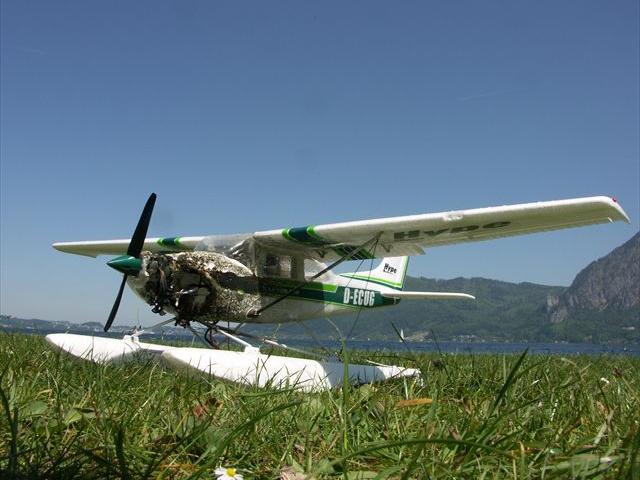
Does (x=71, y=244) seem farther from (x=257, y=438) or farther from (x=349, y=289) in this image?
(x=257, y=438)

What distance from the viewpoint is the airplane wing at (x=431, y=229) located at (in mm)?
6977

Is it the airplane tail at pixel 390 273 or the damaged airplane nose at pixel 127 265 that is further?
the airplane tail at pixel 390 273

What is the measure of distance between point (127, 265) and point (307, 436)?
611 centimetres

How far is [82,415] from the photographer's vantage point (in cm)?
219

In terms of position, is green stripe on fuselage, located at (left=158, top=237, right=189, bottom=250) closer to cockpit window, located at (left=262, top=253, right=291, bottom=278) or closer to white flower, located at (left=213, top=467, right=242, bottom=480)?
cockpit window, located at (left=262, top=253, right=291, bottom=278)

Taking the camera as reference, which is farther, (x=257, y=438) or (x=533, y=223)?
(x=533, y=223)

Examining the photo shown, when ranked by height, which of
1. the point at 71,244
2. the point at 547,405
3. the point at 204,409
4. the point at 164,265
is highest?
the point at 71,244

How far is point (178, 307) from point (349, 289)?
413 cm

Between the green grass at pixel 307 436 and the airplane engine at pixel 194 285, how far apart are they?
4797 mm

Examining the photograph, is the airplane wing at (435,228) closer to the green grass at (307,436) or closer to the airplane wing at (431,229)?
the airplane wing at (431,229)

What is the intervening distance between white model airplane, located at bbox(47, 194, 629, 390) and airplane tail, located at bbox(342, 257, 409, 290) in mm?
2357

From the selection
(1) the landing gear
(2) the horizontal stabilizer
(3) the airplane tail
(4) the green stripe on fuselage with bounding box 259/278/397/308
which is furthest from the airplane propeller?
(2) the horizontal stabilizer

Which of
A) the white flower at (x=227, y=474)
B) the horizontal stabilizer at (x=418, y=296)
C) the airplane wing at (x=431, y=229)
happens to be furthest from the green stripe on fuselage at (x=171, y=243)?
the white flower at (x=227, y=474)

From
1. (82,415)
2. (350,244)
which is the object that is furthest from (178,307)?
(82,415)
